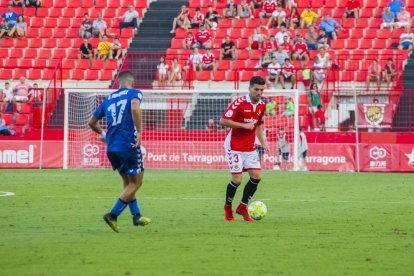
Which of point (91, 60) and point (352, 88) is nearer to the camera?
point (352, 88)

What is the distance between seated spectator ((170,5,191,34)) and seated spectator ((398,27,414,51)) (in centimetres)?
899

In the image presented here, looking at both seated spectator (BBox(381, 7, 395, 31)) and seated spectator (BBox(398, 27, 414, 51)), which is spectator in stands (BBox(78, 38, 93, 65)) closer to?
seated spectator (BBox(381, 7, 395, 31))

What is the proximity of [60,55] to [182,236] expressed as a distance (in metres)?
29.1

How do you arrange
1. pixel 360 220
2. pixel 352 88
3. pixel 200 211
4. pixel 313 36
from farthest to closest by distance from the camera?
pixel 313 36 < pixel 352 88 < pixel 200 211 < pixel 360 220

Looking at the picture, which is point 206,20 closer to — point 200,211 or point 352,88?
point 352,88

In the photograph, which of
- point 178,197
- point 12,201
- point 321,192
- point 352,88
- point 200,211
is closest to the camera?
point 200,211

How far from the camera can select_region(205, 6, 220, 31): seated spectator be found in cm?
4062

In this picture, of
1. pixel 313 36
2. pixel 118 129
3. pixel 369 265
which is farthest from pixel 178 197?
pixel 313 36

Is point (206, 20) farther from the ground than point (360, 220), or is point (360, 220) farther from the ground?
point (206, 20)

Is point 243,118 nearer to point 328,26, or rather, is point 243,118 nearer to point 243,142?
point 243,142

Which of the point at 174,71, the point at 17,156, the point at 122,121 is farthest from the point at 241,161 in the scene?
the point at 174,71

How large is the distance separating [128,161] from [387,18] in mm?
28186

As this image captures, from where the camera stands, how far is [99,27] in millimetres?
41031

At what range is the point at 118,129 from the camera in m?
13.3
